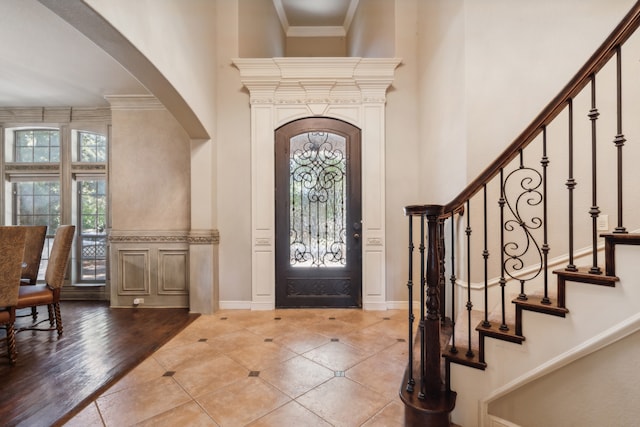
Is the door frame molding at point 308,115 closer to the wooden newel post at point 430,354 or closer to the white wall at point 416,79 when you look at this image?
the white wall at point 416,79

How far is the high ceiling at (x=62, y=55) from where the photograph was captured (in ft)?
8.65

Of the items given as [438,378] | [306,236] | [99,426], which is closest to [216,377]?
[99,426]

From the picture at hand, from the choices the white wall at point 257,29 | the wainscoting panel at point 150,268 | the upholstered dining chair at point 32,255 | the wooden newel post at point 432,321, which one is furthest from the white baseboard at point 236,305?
the white wall at point 257,29

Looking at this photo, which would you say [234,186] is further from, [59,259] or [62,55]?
[62,55]

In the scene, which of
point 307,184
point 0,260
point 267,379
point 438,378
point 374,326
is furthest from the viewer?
point 307,184

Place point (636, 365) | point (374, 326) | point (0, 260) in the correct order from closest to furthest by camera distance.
A: point (636, 365), point (0, 260), point (374, 326)

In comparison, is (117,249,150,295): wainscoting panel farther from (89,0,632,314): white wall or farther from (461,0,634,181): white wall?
(461,0,634,181): white wall

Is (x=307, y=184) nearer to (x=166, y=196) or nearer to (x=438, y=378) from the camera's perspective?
(x=166, y=196)

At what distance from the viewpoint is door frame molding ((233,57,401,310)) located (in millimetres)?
3615

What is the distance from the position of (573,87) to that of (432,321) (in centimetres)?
139

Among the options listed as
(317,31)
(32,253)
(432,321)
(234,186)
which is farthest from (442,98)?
(32,253)

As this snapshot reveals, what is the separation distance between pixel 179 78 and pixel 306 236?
2.20m

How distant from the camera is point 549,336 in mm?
1464

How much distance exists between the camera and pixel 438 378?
165 centimetres
